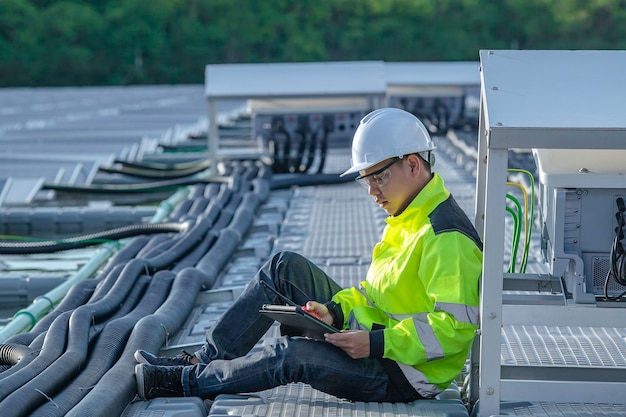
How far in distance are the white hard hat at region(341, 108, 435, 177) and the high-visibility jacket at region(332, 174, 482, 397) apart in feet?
0.48

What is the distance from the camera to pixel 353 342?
3.66 meters

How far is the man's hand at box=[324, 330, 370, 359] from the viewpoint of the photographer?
12.0ft

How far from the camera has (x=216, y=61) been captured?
54.6 meters

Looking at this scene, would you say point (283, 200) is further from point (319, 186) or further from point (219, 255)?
point (219, 255)

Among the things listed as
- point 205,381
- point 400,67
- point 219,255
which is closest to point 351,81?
point 219,255

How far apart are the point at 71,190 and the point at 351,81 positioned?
3402 millimetres

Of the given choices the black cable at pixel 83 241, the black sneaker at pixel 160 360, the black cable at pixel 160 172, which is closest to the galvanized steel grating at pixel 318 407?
the black sneaker at pixel 160 360

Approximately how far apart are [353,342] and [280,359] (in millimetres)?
283

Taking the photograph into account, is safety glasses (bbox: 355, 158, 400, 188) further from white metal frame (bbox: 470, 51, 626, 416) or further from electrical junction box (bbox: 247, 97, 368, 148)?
electrical junction box (bbox: 247, 97, 368, 148)

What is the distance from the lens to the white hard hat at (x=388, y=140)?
3790mm

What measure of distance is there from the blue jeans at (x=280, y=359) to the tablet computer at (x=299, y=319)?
Answer: 2.2 inches

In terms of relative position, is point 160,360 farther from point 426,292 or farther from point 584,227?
point 584,227

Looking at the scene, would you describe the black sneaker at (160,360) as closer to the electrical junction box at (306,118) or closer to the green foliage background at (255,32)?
the electrical junction box at (306,118)

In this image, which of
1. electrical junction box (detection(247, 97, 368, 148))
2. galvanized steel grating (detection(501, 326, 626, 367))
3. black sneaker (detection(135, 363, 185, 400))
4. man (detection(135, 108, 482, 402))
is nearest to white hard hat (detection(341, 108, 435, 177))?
man (detection(135, 108, 482, 402))
